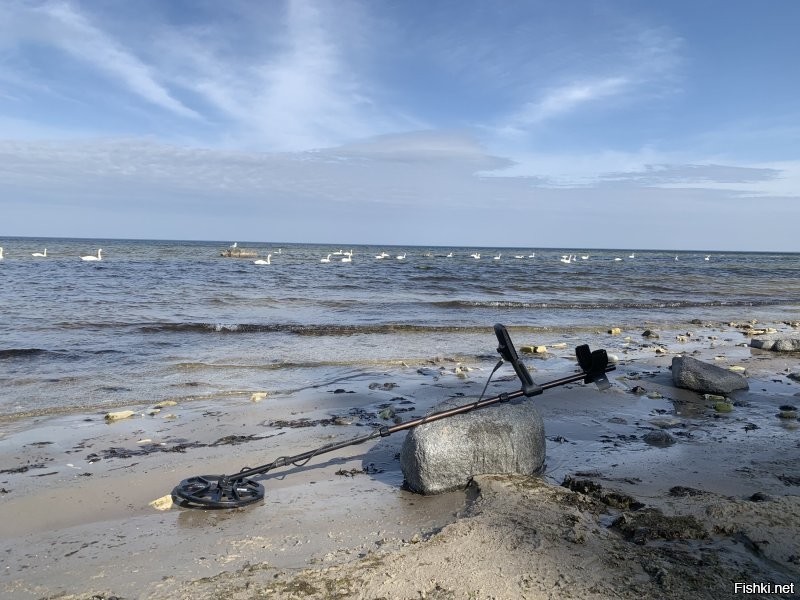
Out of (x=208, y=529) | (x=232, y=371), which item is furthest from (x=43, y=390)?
(x=208, y=529)

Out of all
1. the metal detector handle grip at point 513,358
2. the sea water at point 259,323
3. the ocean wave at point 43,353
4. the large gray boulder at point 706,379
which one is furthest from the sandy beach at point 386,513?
the ocean wave at point 43,353

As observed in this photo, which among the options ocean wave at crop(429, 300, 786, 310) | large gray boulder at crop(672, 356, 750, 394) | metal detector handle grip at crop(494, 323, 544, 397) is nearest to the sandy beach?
large gray boulder at crop(672, 356, 750, 394)

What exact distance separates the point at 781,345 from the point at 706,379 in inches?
220

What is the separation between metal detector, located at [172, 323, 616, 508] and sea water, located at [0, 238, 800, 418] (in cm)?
411

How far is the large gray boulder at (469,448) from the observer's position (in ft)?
16.2

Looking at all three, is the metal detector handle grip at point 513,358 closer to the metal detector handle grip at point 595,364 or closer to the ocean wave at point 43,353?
the metal detector handle grip at point 595,364

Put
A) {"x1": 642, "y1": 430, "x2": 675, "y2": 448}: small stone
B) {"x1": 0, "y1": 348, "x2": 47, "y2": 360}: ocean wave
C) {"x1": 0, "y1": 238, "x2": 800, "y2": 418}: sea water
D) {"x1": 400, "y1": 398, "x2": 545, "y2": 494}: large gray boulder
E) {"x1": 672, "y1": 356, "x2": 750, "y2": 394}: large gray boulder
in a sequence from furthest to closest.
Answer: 1. {"x1": 0, "y1": 348, "x2": 47, "y2": 360}: ocean wave
2. {"x1": 0, "y1": 238, "x2": 800, "y2": 418}: sea water
3. {"x1": 672, "y1": 356, "x2": 750, "y2": 394}: large gray boulder
4. {"x1": 642, "y1": 430, "x2": 675, "y2": 448}: small stone
5. {"x1": 400, "y1": 398, "x2": 545, "y2": 494}: large gray boulder

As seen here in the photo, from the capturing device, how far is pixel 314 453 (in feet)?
15.8

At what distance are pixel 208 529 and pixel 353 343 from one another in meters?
9.68

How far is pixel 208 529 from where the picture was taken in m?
4.36

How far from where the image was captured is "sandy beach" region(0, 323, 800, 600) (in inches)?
137

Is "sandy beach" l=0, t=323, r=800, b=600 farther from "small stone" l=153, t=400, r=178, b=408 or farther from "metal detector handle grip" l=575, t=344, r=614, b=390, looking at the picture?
"metal detector handle grip" l=575, t=344, r=614, b=390

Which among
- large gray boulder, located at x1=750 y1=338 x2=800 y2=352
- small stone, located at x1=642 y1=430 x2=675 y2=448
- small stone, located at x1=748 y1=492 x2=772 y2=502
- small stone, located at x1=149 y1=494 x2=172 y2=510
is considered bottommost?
small stone, located at x1=149 y1=494 x2=172 y2=510

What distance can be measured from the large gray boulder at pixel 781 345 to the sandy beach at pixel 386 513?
606 centimetres
